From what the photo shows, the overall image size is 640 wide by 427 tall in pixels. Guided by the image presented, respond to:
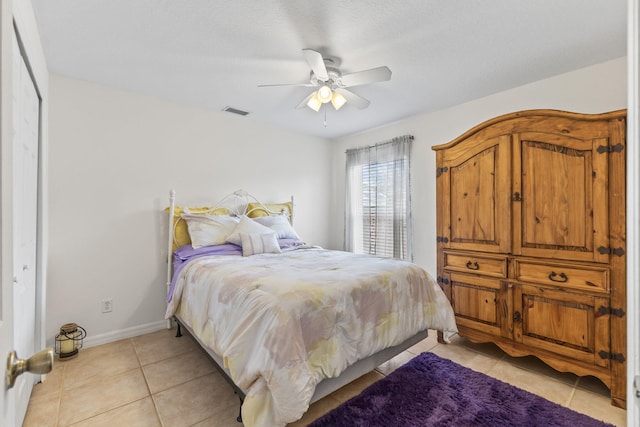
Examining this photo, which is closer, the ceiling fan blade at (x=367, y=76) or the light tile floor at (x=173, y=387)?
the light tile floor at (x=173, y=387)

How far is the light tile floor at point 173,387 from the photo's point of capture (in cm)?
180

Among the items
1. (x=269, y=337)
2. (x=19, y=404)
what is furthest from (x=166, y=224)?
(x=269, y=337)

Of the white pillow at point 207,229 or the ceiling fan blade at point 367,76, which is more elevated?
the ceiling fan blade at point 367,76

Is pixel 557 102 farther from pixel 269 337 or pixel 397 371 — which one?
pixel 269 337

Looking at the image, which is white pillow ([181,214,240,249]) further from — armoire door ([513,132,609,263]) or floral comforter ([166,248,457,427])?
armoire door ([513,132,609,263])

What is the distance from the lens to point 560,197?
2168 mm

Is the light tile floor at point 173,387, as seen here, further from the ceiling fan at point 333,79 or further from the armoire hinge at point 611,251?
the ceiling fan at point 333,79

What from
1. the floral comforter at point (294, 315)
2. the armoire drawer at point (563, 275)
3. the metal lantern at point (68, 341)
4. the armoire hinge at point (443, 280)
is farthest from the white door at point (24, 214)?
the armoire drawer at point (563, 275)

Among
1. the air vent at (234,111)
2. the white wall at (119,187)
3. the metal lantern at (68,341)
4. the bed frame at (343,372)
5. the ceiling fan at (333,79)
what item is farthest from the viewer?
the air vent at (234,111)

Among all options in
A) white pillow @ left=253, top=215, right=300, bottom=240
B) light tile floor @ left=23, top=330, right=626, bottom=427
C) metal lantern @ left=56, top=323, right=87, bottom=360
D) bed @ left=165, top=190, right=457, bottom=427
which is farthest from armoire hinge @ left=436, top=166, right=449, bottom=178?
metal lantern @ left=56, top=323, right=87, bottom=360

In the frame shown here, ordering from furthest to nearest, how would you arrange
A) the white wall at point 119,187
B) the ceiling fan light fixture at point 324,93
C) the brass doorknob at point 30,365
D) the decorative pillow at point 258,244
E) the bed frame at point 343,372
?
the decorative pillow at point 258,244 → the white wall at point 119,187 → the ceiling fan light fixture at point 324,93 → the bed frame at point 343,372 → the brass doorknob at point 30,365

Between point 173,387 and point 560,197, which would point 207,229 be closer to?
point 173,387

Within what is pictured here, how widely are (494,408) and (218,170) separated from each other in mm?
3416

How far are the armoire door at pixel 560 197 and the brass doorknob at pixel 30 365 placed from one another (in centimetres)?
277
